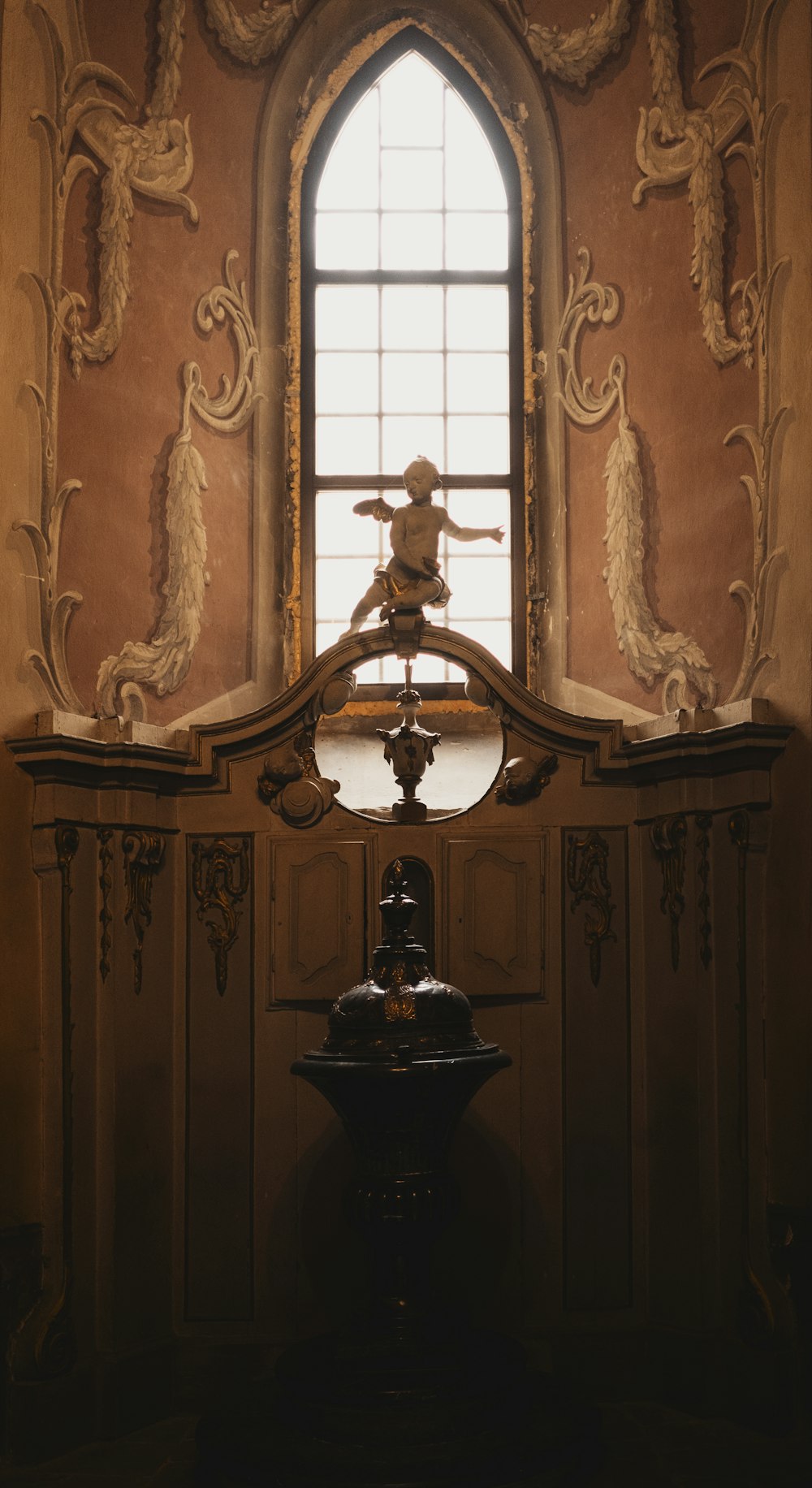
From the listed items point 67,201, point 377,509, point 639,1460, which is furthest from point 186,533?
point 639,1460

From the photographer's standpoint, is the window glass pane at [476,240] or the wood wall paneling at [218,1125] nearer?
the wood wall paneling at [218,1125]

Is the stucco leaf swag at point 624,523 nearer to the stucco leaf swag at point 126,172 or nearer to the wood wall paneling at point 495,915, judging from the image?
the wood wall paneling at point 495,915

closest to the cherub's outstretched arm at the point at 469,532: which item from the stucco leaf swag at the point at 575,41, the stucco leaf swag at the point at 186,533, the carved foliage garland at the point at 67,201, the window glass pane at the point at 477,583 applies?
the window glass pane at the point at 477,583

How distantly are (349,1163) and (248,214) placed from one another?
13.2 ft

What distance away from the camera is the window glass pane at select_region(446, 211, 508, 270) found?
278 inches

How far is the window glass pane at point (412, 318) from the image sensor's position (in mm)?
7039

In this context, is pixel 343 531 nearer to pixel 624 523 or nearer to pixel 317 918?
pixel 624 523

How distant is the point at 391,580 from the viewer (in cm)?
603

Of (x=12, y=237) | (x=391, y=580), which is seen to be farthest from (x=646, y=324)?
(x=12, y=237)

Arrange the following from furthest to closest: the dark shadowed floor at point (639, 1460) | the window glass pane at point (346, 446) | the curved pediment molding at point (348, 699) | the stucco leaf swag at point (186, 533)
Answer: the window glass pane at point (346, 446), the stucco leaf swag at point (186, 533), the curved pediment molding at point (348, 699), the dark shadowed floor at point (639, 1460)

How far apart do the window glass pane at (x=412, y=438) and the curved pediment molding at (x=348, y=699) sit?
1308 millimetres

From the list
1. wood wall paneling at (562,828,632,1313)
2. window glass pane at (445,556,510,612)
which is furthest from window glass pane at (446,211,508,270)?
wood wall paneling at (562,828,632,1313)

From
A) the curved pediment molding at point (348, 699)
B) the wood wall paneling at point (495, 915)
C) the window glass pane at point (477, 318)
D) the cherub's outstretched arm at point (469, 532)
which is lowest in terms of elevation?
the wood wall paneling at point (495, 915)

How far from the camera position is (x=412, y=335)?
7.04 metres
